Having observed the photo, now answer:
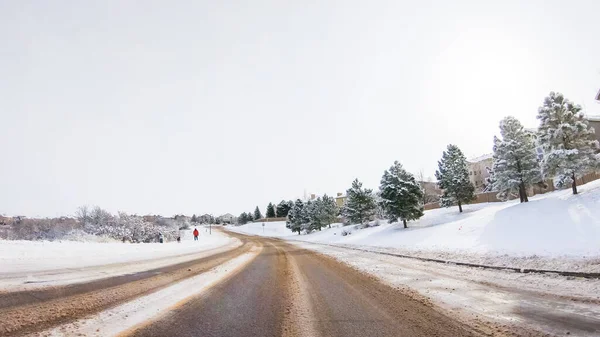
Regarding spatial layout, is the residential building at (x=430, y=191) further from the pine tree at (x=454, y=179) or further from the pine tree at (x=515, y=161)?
the pine tree at (x=515, y=161)

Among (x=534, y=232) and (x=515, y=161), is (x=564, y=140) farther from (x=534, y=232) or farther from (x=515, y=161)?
(x=534, y=232)

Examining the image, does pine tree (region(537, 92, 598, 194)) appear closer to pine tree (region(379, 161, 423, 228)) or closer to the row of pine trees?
the row of pine trees

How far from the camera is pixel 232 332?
12.8 ft

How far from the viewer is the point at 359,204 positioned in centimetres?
5300

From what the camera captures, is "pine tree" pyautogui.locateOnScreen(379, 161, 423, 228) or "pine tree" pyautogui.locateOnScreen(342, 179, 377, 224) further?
"pine tree" pyautogui.locateOnScreen(342, 179, 377, 224)

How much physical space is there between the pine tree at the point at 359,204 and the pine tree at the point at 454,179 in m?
10.9

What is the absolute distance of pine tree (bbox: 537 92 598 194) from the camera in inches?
937

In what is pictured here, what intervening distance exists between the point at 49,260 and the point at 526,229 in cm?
2088

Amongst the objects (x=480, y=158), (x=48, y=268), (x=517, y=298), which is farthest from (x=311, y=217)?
(x=517, y=298)

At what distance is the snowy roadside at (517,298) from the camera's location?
13.8ft

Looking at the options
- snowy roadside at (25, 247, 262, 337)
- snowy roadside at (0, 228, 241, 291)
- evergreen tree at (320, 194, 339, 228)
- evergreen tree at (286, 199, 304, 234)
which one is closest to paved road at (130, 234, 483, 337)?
snowy roadside at (25, 247, 262, 337)

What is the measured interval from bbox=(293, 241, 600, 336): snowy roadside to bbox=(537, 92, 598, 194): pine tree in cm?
2016

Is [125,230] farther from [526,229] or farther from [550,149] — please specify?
[550,149]

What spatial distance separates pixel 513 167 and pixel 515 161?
61 centimetres
